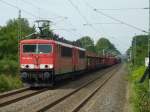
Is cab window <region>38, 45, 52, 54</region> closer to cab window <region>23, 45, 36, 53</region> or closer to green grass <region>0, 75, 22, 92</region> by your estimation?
cab window <region>23, 45, 36, 53</region>

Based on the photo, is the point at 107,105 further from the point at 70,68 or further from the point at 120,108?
the point at 70,68

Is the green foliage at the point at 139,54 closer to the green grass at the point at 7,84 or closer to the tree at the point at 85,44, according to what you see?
the tree at the point at 85,44

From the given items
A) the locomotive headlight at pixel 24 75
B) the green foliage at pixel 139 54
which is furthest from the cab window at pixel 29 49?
the green foliage at pixel 139 54

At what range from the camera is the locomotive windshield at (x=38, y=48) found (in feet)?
97.2

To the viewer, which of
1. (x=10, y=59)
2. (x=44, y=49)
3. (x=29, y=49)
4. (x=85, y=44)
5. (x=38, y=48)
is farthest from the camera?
(x=85, y=44)

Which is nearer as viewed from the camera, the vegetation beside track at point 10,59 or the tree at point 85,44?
the vegetation beside track at point 10,59

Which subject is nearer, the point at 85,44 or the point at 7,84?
the point at 7,84

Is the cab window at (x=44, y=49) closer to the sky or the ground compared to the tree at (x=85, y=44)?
closer to the ground

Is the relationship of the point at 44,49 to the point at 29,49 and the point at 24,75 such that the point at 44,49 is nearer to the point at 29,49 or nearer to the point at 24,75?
the point at 29,49

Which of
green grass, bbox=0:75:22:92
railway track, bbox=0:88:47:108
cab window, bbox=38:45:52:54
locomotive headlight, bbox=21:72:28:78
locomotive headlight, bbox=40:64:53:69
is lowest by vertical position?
railway track, bbox=0:88:47:108

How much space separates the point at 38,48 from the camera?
2991 cm

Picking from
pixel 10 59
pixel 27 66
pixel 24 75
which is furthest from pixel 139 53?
pixel 24 75

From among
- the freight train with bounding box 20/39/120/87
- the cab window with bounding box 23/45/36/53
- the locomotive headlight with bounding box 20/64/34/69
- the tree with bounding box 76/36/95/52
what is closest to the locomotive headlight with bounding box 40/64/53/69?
the freight train with bounding box 20/39/120/87

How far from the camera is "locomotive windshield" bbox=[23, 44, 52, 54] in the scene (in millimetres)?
29625
